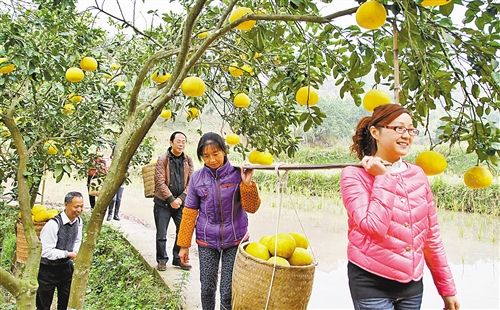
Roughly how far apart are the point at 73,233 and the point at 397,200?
6.60ft

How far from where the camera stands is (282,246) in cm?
156

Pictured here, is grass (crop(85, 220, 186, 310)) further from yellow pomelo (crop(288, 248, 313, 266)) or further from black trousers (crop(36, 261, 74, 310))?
yellow pomelo (crop(288, 248, 313, 266))

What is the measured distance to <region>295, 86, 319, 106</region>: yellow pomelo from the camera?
1.70 metres

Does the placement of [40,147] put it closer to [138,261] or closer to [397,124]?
[138,261]

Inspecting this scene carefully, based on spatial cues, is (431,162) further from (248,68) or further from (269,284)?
(248,68)

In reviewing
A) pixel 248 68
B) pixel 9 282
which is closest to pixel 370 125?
pixel 248 68

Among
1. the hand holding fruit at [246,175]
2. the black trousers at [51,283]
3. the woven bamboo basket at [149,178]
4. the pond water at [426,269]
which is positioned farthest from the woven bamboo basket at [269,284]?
the woven bamboo basket at [149,178]

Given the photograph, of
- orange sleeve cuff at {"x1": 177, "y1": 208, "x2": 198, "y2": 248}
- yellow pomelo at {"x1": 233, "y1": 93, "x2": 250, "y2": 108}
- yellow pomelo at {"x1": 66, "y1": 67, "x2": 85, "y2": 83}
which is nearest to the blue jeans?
orange sleeve cuff at {"x1": 177, "y1": 208, "x2": 198, "y2": 248}

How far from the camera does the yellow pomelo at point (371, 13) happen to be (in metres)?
1.11

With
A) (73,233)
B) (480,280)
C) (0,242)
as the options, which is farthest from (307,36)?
(0,242)

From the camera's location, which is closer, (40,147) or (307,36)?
(307,36)

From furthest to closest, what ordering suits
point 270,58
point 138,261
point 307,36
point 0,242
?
point 0,242 → point 138,261 → point 270,58 → point 307,36

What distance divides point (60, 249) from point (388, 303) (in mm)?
1961

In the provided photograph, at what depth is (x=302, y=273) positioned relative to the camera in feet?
4.95
